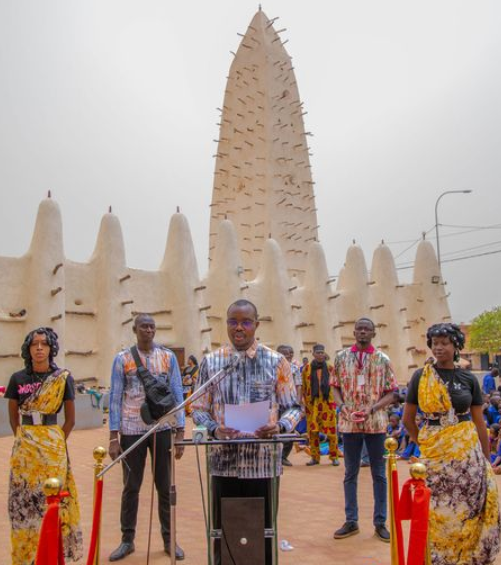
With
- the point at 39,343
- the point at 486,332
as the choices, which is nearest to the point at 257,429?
the point at 39,343

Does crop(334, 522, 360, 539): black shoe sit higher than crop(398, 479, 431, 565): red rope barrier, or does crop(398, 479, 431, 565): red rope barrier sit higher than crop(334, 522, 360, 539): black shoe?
crop(398, 479, 431, 565): red rope barrier

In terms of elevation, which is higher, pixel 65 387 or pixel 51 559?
pixel 65 387

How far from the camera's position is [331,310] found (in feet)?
98.9

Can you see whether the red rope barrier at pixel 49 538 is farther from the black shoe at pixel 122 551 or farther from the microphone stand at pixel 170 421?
the black shoe at pixel 122 551

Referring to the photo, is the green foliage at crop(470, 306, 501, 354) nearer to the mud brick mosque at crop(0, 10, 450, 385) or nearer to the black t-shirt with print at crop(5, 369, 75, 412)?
the mud brick mosque at crop(0, 10, 450, 385)

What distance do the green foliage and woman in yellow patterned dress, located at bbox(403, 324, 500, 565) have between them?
5050 centimetres

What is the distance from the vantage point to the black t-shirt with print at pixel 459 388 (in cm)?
446

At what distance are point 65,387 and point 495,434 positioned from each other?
732 centimetres

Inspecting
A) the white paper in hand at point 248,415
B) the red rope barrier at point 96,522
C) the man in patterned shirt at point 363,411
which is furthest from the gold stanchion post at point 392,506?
the red rope barrier at point 96,522

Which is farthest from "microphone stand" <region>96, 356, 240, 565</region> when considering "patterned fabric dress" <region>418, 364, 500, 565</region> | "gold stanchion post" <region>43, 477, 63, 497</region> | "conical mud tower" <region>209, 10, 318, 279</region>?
"conical mud tower" <region>209, 10, 318, 279</region>

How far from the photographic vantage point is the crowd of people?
3.92 meters

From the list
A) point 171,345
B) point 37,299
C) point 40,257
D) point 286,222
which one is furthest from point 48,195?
point 286,222

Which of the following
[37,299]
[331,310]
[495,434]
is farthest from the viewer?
[331,310]

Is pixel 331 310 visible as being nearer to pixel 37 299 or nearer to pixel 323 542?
pixel 37 299
